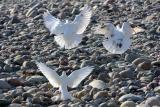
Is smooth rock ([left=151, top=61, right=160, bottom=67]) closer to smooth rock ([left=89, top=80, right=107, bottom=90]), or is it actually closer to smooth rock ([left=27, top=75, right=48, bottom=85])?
smooth rock ([left=89, top=80, right=107, bottom=90])

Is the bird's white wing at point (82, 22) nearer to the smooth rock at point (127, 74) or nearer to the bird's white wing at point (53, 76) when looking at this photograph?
the smooth rock at point (127, 74)

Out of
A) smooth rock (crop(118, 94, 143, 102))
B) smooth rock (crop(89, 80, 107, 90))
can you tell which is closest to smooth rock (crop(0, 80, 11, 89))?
smooth rock (crop(89, 80, 107, 90))

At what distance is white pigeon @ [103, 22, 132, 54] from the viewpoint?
23.8 feet

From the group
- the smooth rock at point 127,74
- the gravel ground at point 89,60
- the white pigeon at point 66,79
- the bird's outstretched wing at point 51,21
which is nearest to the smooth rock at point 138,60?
the gravel ground at point 89,60

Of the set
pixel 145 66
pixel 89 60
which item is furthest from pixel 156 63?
pixel 89 60

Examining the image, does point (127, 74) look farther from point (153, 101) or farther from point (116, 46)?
point (153, 101)

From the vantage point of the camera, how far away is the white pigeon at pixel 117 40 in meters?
7.25

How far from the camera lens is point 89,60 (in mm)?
7398

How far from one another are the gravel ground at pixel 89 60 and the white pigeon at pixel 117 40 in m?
0.18

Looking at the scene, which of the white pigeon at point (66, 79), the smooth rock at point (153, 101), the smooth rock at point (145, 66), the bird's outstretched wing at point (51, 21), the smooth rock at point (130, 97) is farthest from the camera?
the bird's outstretched wing at point (51, 21)

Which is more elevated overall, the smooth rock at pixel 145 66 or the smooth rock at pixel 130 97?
the smooth rock at pixel 145 66

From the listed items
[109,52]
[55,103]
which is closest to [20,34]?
[109,52]

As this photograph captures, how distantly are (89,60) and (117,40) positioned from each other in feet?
1.39

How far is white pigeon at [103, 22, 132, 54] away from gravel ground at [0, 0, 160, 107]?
0.58 feet
